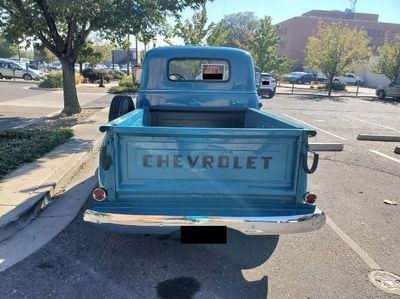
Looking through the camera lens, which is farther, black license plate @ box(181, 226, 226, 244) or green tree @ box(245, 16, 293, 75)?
green tree @ box(245, 16, 293, 75)

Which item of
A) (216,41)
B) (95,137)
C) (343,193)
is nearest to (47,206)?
(95,137)

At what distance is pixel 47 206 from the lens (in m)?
4.68

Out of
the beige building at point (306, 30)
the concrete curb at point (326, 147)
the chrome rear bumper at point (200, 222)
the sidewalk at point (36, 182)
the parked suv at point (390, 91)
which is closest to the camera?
the chrome rear bumper at point (200, 222)

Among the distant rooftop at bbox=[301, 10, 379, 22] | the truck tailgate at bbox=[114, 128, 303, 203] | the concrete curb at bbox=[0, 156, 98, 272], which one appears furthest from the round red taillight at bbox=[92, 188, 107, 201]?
the distant rooftop at bbox=[301, 10, 379, 22]

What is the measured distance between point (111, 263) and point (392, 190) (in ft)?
16.0

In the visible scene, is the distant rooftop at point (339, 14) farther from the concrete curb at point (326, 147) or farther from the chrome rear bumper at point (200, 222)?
the chrome rear bumper at point (200, 222)

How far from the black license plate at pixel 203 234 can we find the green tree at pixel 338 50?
2793cm

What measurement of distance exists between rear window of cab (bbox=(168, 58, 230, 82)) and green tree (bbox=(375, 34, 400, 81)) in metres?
30.3

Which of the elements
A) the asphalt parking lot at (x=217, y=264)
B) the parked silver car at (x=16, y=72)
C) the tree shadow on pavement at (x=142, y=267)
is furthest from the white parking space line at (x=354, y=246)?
the parked silver car at (x=16, y=72)

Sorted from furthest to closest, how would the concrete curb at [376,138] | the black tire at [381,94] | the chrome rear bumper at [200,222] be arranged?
the black tire at [381,94] < the concrete curb at [376,138] < the chrome rear bumper at [200,222]

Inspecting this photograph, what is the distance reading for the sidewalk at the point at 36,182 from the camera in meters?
4.03

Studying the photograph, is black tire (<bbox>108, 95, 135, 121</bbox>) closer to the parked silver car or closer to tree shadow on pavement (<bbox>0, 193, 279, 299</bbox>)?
tree shadow on pavement (<bbox>0, 193, 279, 299</bbox>)

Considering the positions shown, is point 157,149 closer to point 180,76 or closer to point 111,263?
point 111,263

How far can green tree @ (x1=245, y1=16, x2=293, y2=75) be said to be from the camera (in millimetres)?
30869
